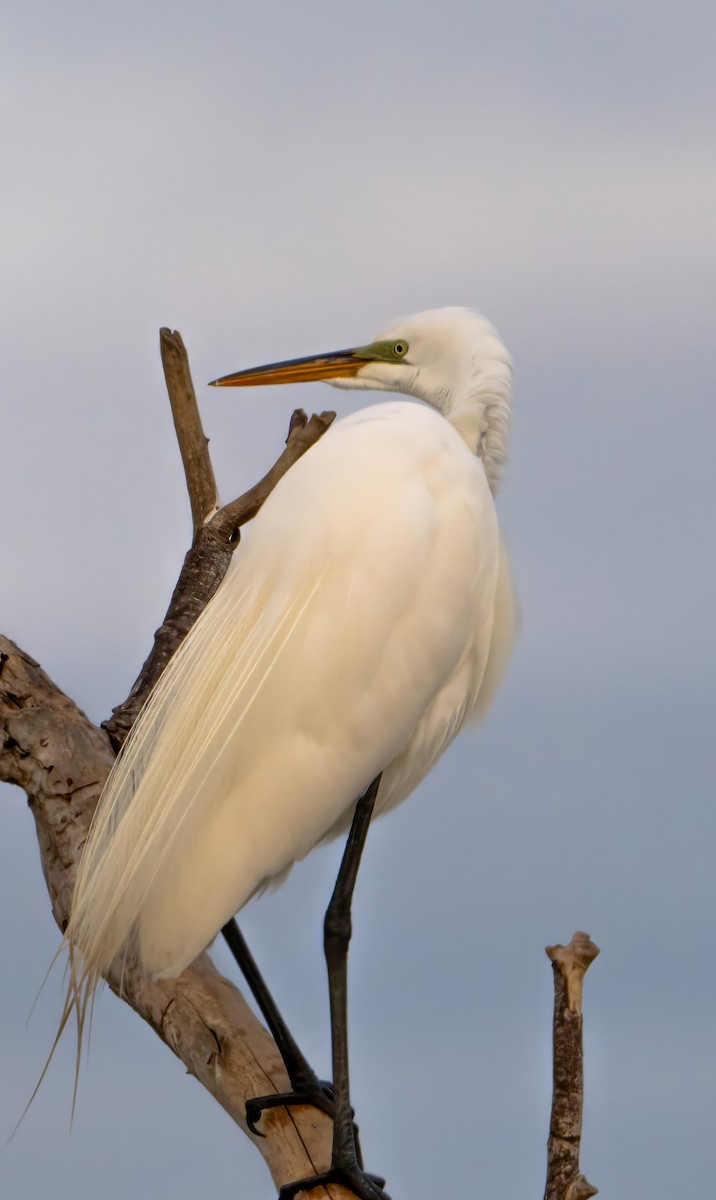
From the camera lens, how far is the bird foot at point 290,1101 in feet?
9.18

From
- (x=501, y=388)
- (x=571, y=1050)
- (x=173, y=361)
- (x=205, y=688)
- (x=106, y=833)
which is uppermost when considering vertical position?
(x=173, y=361)

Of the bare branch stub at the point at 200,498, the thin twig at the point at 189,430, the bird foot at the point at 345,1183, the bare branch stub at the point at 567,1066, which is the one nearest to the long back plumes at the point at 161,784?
the bird foot at the point at 345,1183

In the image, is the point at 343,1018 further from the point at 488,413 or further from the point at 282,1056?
the point at 488,413

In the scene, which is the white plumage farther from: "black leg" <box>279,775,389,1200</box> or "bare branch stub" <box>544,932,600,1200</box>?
"bare branch stub" <box>544,932,600,1200</box>

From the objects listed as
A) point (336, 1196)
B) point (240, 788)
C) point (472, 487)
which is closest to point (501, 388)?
point (472, 487)

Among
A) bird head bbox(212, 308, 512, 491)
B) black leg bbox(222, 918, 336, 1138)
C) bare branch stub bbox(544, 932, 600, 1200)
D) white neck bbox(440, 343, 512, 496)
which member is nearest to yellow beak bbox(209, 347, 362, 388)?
→ bird head bbox(212, 308, 512, 491)

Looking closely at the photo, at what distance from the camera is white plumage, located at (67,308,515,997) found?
2637 mm

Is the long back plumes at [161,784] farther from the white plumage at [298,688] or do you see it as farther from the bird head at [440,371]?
the bird head at [440,371]

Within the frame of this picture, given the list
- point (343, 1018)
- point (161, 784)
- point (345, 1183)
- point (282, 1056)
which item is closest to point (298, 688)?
point (161, 784)

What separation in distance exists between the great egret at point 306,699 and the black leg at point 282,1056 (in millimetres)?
181

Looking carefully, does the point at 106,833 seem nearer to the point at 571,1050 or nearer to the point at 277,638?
the point at 277,638

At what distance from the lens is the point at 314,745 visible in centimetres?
269

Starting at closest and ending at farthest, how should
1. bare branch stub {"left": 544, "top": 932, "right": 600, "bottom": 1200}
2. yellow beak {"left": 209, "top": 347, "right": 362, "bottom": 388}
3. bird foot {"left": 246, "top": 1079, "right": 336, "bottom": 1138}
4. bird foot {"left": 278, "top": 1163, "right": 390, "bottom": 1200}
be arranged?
bare branch stub {"left": 544, "top": 932, "right": 600, "bottom": 1200}
bird foot {"left": 278, "top": 1163, "right": 390, "bottom": 1200}
bird foot {"left": 246, "top": 1079, "right": 336, "bottom": 1138}
yellow beak {"left": 209, "top": 347, "right": 362, "bottom": 388}

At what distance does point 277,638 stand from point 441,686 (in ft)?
1.34
